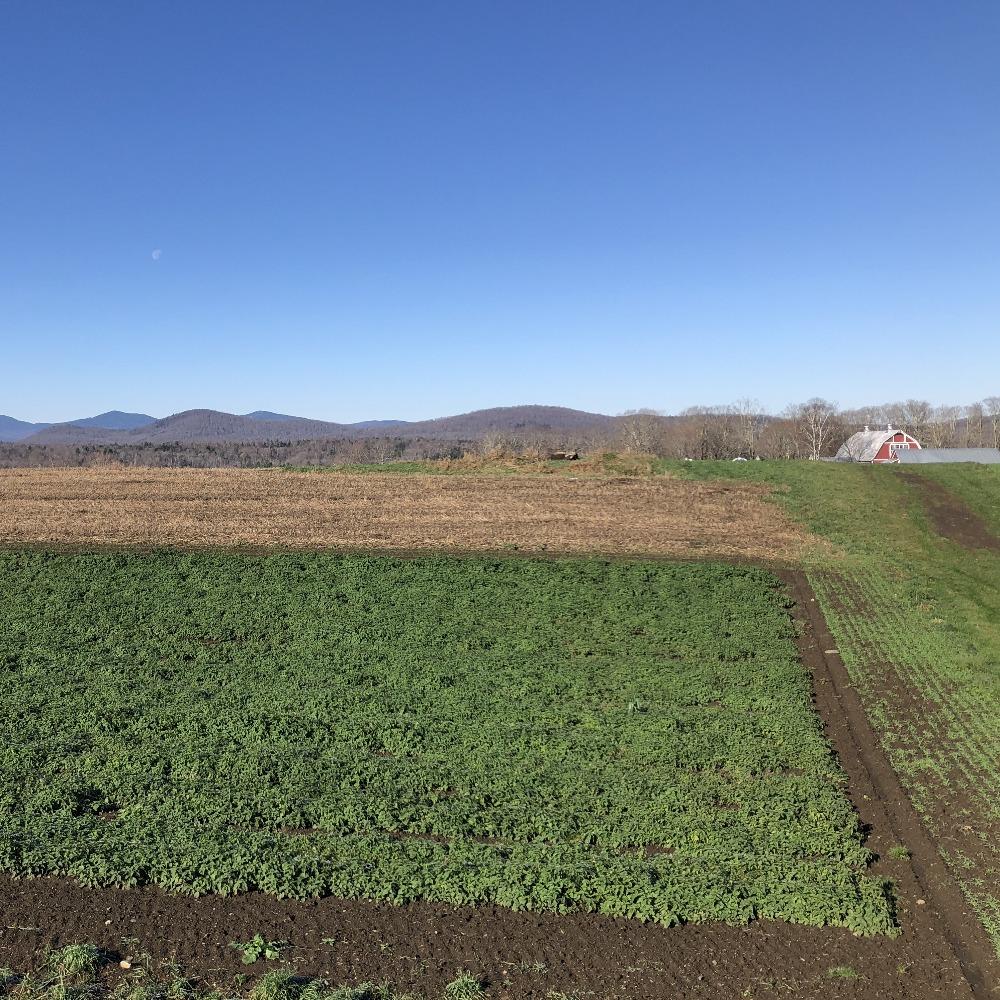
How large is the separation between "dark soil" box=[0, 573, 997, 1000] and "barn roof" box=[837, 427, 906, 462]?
73.7 m

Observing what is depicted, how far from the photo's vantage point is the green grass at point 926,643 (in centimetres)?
1173

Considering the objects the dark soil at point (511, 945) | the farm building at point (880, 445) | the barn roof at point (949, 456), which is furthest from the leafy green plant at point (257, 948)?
the farm building at point (880, 445)

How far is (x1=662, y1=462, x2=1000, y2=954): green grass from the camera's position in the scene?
11727mm

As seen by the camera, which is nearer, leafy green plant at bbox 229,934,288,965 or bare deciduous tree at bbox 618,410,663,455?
leafy green plant at bbox 229,934,288,965

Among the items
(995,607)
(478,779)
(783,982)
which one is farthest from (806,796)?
(995,607)

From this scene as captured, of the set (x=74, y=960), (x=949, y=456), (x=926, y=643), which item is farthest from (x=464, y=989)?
(x=949, y=456)

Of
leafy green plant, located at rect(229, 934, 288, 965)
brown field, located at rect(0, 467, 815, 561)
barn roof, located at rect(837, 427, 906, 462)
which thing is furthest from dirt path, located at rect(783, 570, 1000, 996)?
barn roof, located at rect(837, 427, 906, 462)

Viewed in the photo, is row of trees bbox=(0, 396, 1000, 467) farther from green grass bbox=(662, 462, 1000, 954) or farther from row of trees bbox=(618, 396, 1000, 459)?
green grass bbox=(662, 462, 1000, 954)

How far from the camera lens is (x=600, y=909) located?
9445 millimetres

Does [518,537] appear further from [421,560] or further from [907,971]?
[907,971]

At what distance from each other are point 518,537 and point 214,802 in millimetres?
18538

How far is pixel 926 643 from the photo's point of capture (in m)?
19.2

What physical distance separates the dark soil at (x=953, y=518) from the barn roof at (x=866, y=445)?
38.3 meters

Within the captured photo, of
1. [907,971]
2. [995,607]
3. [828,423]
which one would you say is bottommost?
[907,971]
